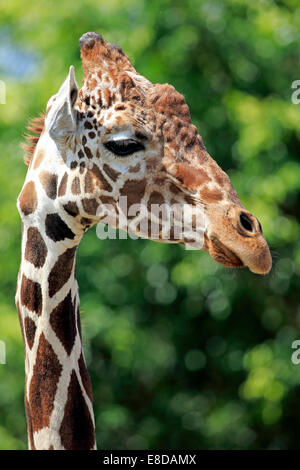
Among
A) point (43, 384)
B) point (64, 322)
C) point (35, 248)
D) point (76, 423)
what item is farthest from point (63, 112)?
point (76, 423)

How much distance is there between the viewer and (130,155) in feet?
9.08

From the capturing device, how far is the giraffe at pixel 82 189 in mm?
2729

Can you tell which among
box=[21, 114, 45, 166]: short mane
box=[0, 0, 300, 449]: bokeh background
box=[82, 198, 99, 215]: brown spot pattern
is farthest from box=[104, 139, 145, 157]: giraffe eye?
box=[0, 0, 300, 449]: bokeh background

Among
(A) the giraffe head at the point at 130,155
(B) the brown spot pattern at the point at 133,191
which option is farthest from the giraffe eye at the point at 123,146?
(B) the brown spot pattern at the point at 133,191

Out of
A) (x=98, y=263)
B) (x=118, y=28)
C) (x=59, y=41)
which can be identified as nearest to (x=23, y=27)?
(x=59, y=41)

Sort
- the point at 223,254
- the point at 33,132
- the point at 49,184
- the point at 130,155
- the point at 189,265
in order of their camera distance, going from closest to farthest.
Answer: the point at 223,254
the point at 130,155
the point at 49,184
the point at 33,132
the point at 189,265

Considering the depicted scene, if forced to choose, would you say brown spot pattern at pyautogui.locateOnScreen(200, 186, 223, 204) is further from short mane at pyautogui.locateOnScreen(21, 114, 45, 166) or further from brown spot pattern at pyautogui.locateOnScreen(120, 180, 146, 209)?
short mane at pyautogui.locateOnScreen(21, 114, 45, 166)

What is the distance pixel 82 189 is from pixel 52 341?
638 mm

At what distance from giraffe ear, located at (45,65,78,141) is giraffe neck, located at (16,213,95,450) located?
351 millimetres

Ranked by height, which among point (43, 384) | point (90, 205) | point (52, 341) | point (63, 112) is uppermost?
point (63, 112)

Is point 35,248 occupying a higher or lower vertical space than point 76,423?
higher

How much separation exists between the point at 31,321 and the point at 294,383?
6.19 m

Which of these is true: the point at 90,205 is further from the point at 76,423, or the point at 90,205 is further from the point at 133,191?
the point at 76,423

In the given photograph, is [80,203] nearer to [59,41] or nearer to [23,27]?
[59,41]
